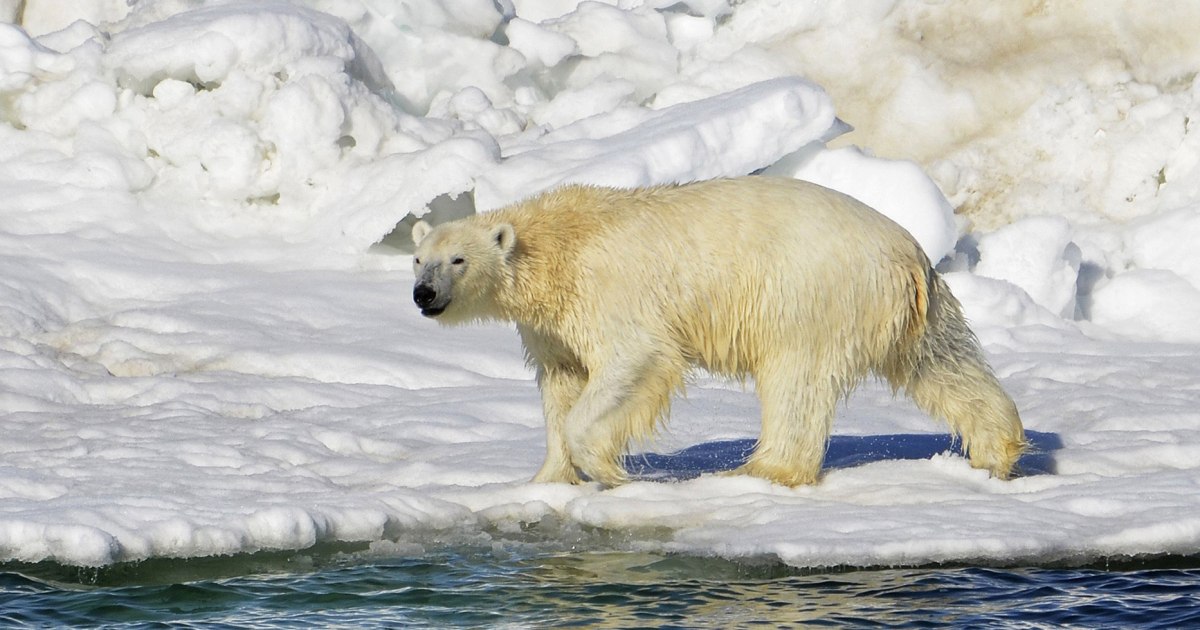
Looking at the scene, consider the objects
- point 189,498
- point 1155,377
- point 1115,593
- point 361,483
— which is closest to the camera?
point 1115,593

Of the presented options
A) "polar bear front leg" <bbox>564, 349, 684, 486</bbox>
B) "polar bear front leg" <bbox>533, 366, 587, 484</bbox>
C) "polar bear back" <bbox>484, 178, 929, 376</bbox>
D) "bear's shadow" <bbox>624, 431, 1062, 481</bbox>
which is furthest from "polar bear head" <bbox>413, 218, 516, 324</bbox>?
"bear's shadow" <bbox>624, 431, 1062, 481</bbox>

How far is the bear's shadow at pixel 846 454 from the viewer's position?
7215mm

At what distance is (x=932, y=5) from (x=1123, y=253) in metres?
3.51

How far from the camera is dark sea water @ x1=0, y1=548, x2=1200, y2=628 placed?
5227 mm

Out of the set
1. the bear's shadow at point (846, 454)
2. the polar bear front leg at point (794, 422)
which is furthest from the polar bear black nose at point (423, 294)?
the polar bear front leg at point (794, 422)

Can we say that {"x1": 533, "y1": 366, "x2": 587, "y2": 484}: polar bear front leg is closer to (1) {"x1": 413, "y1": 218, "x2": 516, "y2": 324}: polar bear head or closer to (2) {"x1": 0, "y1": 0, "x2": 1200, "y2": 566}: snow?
(2) {"x1": 0, "y1": 0, "x2": 1200, "y2": 566}: snow

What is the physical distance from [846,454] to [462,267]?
2.26m

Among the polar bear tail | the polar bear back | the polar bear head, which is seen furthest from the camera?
the polar bear tail

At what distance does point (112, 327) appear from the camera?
10031 millimetres

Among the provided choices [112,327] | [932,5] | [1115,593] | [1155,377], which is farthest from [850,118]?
[1115,593]

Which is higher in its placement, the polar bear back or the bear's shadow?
the polar bear back

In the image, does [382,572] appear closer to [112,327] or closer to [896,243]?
[896,243]

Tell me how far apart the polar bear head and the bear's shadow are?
46.0 inches

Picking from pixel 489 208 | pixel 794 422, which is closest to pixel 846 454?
pixel 794 422
